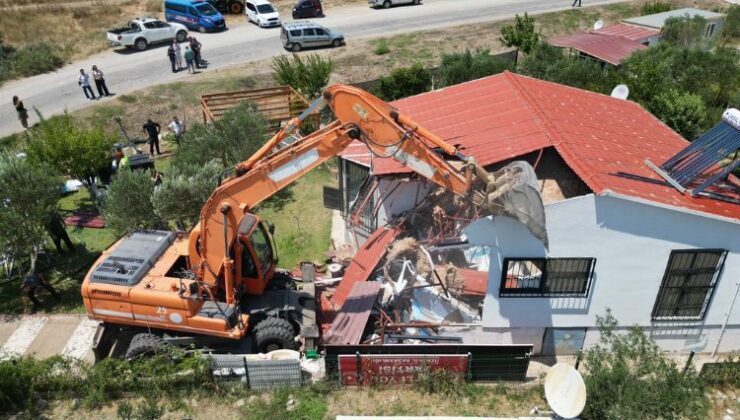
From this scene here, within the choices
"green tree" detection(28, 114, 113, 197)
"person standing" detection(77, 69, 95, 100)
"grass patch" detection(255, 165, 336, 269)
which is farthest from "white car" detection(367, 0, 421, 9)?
"green tree" detection(28, 114, 113, 197)

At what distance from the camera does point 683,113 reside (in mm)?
21375

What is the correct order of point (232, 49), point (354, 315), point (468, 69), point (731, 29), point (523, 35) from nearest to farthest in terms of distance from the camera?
1. point (354, 315)
2. point (468, 69)
3. point (523, 35)
4. point (232, 49)
5. point (731, 29)

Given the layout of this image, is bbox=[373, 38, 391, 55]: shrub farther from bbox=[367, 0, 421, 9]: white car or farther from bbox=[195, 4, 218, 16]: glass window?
bbox=[195, 4, 218, 16]: glass window

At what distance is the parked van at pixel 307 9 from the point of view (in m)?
40.6

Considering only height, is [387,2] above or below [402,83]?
above

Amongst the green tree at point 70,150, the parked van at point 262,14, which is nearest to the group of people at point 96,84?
the green tree at point 70,150

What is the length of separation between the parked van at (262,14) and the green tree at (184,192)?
2413 centimetres

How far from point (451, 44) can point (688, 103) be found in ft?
61.6

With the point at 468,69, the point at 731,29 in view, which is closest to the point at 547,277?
the point at 468,69

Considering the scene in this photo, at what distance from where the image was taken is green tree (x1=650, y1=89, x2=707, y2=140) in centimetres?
2127

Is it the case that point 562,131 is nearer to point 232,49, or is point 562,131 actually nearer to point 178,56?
point 178,56

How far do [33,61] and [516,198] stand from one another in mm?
31275

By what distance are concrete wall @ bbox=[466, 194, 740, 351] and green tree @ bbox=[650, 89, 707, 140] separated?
35.8 feet

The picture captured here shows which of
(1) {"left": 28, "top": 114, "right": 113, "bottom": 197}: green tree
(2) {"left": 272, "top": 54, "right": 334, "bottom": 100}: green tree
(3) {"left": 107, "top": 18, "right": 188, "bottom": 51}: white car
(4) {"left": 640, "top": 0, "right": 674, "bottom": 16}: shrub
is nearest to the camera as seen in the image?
(1) {"left": 28, "top": 114, "right": 113, "bottom": 197}: green tree
